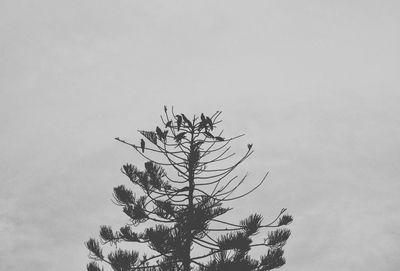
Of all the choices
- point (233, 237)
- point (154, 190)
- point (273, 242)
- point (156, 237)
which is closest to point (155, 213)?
point (154, 190)

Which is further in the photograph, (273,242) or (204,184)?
(273,242)

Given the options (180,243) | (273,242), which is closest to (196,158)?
(180,243)

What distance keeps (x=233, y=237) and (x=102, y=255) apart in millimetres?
2510

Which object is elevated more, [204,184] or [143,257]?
[204,184]

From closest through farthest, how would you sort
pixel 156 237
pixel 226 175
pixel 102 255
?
pixel 156 237 < pixel 226 175 < pixel 102 255

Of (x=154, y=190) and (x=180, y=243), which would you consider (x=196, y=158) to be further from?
(x=180, y=243)

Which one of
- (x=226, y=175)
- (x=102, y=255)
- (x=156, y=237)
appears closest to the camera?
(x=156, y=237)

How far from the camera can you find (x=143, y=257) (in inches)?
296

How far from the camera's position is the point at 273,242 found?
328 inches

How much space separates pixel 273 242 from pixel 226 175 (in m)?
1.92

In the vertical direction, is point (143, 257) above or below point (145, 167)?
below

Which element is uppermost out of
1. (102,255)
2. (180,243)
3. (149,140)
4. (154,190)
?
(149,140)

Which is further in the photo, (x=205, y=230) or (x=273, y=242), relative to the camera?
(x=273, y=242)

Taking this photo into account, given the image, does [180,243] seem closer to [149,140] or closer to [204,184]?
[204,184]
